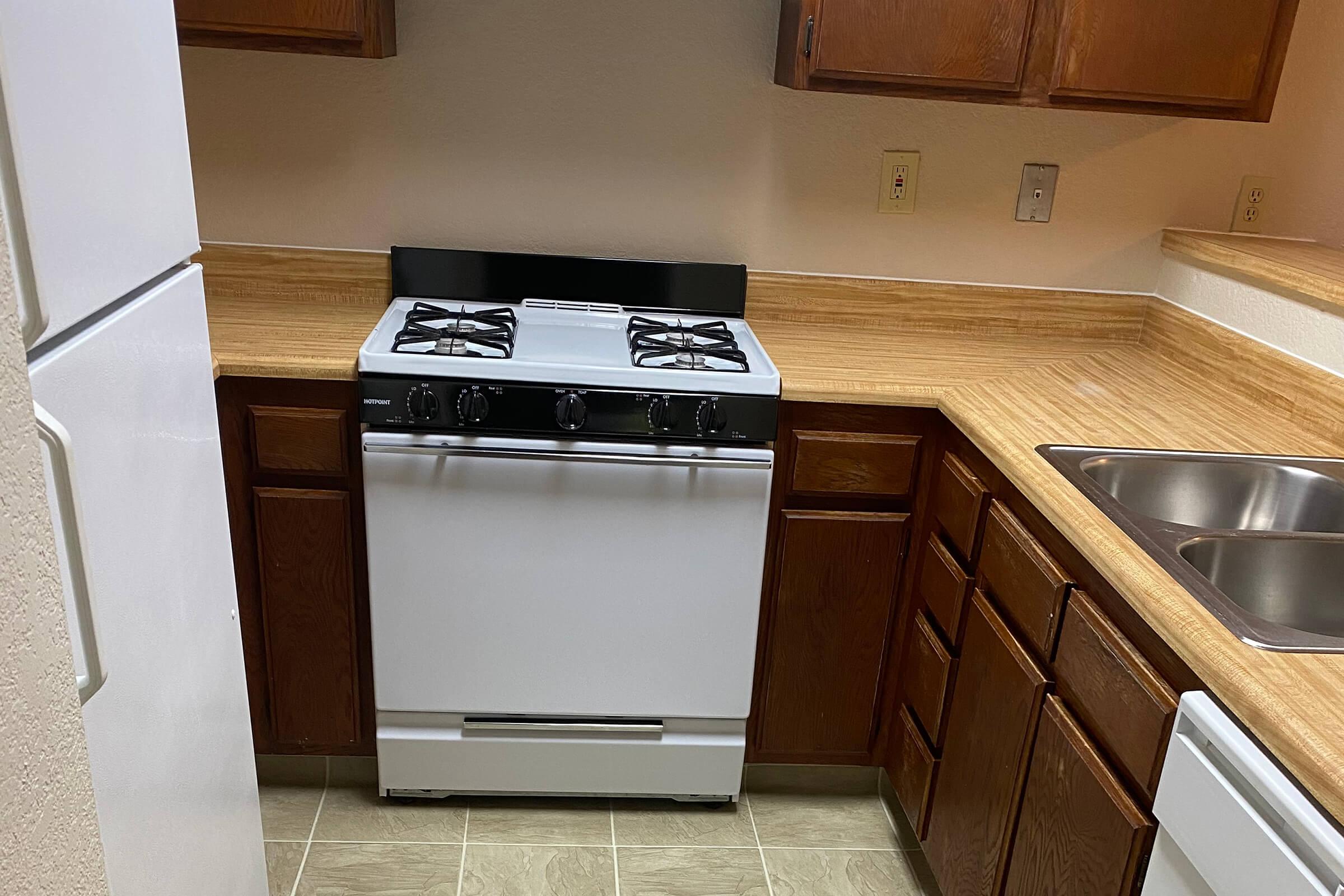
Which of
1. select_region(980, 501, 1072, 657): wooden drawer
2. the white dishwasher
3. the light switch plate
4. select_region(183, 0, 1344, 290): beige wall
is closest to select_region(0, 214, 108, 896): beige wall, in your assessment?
the white dishwasher

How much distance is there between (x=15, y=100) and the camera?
0.75 metres

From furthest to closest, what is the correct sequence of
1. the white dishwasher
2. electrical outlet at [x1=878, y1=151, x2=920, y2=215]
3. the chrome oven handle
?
electrical outlet at [x1=878, y1=151, x2=920, y2=215] → the chrome oven handle → the white dishwasher

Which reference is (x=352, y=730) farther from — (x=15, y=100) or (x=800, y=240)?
(x=15, y=100)

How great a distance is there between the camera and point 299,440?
191cm

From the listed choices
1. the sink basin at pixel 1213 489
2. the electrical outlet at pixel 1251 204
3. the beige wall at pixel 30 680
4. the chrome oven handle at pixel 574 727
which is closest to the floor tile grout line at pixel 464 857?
the chrome oven handle at pixel 574 727

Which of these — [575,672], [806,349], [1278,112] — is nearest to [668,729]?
[575,672]

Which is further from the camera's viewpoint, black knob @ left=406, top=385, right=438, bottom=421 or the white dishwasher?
black knob @ left=406, top=385, right=438, bottom=421

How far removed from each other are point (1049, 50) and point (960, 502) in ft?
2.86

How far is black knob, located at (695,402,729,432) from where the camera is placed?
6.16ft

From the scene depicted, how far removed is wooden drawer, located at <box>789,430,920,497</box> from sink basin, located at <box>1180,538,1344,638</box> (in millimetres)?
663

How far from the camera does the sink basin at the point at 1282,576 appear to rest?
4.56ft

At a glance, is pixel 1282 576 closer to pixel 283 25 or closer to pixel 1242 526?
pixel 1242 526

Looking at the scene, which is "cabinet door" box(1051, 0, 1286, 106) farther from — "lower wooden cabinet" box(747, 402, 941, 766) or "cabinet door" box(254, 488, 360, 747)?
"cabinet door" box(254, 488, 360, 747)

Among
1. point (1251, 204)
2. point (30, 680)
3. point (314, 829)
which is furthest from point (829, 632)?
point (30, 680)
